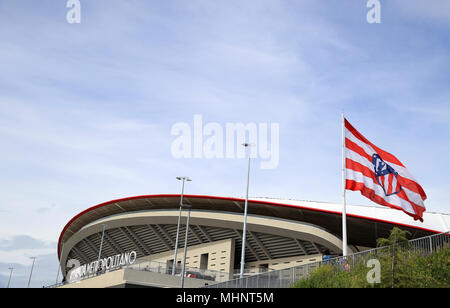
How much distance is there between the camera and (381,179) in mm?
23359

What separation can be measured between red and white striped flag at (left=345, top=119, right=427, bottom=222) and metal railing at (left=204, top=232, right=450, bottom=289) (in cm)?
368

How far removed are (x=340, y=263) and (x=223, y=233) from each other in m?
33.5

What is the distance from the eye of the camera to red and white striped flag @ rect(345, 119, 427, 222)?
2294cm

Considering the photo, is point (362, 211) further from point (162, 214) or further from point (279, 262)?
point (162, 214)

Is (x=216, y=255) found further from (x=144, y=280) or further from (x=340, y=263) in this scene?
(x=340, y=263)

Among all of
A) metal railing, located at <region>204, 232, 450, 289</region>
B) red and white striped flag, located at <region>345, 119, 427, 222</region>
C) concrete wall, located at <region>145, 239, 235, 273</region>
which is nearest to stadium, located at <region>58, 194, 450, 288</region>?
concrete wall, located at <region>145, 239, 235, 273</region>

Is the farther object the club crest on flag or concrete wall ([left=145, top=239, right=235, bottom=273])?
concrete wall ([left=145, top=239, right=235, bottom=273])

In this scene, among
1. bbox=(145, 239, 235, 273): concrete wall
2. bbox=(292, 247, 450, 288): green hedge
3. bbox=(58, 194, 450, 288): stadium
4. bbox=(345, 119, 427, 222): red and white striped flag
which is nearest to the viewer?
bbox=(292, 247, 450, 288): green hedge

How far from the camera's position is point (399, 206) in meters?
22.6

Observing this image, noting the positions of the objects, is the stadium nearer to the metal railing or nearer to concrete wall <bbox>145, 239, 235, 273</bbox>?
concrete wall <bbox>145, 239, 235, 273</bbox>

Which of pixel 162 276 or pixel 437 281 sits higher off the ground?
pixel 162 276

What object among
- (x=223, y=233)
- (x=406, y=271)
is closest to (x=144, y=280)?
(x=223, y=233)
